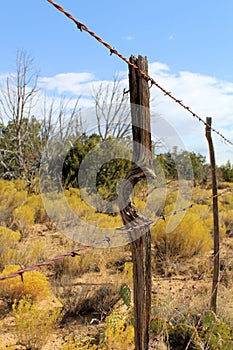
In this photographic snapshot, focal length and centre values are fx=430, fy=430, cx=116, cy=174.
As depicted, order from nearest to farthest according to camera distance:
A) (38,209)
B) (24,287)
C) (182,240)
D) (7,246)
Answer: (24,287) → (7,246) → (182,240) → (38,209)

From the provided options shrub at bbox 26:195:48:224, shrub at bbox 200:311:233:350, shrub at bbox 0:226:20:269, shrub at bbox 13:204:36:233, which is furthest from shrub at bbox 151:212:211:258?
shrub at bbox 26:195:48:224

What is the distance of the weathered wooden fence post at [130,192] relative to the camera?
232cm

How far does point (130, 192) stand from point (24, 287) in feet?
8.55

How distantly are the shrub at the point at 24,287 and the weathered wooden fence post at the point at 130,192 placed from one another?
2341mm

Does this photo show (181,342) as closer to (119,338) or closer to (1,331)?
(119,338)

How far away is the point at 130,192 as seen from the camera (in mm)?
2389

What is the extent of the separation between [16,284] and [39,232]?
3893 millimetres

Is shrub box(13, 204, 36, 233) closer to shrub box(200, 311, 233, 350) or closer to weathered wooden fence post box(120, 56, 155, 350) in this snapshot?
shrub box(200, 311, 233, 350)

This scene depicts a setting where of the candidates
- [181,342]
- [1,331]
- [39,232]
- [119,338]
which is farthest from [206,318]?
[39,232]

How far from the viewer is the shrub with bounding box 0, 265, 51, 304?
4527 millimetres

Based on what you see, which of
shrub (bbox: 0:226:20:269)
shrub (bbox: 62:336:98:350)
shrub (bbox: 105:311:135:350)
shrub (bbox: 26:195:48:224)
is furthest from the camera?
shrub (bbox: 26:195:48:224)

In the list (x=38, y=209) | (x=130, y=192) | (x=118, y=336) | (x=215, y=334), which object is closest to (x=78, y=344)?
(x=118, y=336)

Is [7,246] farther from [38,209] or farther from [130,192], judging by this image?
[130,192]

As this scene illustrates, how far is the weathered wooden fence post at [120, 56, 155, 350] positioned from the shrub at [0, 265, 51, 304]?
2.34 meters
